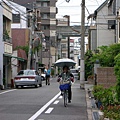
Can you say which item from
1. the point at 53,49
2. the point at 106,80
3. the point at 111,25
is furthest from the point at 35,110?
the point at 53,49

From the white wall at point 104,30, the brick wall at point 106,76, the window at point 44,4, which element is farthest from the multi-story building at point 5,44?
the window at point 44,4

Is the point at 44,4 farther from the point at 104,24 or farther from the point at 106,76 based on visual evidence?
the point at 106,76

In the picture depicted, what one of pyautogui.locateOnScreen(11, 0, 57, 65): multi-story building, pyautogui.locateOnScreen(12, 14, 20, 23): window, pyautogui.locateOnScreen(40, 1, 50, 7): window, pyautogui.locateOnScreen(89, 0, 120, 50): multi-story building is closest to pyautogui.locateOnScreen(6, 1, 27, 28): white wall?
pyautogui.locateOnScreen(12, 14, 20, 23): window

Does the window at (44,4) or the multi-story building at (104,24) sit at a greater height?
the window at (44,4)

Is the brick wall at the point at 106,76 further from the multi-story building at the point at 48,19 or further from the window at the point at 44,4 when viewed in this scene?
the window at the point at 44,4

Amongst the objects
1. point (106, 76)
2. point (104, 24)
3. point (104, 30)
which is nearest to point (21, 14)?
point (104, 30)

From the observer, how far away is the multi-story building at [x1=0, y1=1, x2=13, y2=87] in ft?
107

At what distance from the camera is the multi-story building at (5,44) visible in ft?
107

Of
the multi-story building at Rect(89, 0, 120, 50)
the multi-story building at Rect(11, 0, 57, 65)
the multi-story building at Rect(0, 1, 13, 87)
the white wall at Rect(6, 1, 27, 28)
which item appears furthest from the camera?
the multi-story building at Rect(11, 0, 57, 65)

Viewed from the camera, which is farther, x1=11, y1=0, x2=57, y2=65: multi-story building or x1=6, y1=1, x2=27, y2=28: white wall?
x1=11, y1=0, x2=57, y2=65: multi-story building

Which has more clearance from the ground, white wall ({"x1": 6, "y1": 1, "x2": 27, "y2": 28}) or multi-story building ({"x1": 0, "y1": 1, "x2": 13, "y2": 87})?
white wall ({"x1": 6, "y1": 1, "x2": 27, "y2": 28})

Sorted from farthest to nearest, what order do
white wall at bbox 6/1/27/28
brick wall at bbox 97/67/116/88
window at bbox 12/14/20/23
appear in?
window at bbox 12/14/20/23 → white wall at bbox 6/1/27/28 → brick wall at bbox 97/67/116/88

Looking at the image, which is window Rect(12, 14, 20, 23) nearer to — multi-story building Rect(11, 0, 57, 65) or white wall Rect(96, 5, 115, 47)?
white wall Rect(96, 5, 115, 47)

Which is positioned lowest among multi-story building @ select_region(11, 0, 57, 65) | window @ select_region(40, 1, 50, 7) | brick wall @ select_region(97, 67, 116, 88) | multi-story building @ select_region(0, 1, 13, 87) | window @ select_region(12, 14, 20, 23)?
brick wall @ select_region(97, 67, 116, 88)
